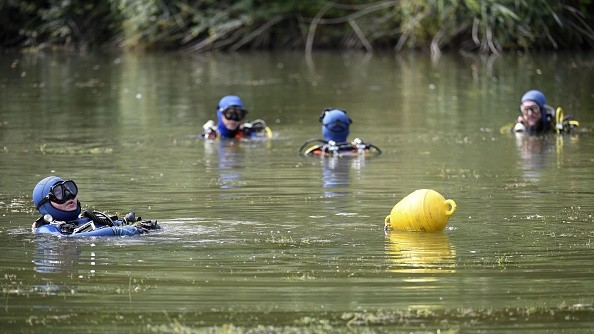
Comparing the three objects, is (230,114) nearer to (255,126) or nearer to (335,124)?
(255,126)

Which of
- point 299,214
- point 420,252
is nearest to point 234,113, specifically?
point 299,214

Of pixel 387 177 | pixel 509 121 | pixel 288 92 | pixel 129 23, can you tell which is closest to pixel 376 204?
Result: pixel 387 177

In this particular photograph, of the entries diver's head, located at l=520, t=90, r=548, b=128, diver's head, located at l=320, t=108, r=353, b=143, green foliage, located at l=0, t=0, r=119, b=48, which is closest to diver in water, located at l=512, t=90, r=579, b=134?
diver's head, located at l=520, t=90, r=548, b=128

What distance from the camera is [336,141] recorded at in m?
23.1

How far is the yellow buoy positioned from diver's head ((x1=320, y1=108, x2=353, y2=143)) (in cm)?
807

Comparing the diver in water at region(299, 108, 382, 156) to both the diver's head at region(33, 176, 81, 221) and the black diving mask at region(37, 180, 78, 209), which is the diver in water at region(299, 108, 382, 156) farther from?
the black diving mask at region(37, 180, 78, 209)

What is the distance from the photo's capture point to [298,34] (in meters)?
49.4

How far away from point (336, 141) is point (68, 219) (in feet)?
28.5

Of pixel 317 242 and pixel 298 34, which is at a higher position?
pixel 298 34

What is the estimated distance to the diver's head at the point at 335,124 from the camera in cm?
2283

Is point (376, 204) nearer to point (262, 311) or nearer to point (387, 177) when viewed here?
point (387, 177)

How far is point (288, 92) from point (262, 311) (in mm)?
23235

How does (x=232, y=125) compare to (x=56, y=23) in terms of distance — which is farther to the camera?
(x=56, y=23)

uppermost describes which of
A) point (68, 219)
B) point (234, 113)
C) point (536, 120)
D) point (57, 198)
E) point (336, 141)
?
point (234, 113)
